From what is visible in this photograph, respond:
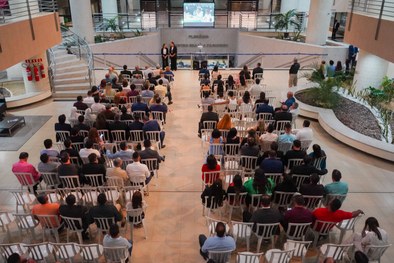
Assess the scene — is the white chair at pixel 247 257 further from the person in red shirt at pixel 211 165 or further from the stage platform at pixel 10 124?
the stage platform at pixel 10 124

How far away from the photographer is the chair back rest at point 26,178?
7.16m

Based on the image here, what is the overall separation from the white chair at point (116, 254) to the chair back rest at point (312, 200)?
3.17 m

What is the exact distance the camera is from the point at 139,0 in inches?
1176

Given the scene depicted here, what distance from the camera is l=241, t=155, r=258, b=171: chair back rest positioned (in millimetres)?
7748

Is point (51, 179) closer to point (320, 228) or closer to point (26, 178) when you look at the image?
point (26, 178)

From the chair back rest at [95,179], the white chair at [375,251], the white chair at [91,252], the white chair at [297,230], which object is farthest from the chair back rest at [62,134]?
the white chair at [375,251]

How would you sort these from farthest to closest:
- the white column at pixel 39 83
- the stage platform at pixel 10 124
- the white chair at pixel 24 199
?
the white column at pixel 39 83, the stage platform at pixel 10 124, the white chair at pixel 24 199

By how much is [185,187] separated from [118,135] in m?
2.19

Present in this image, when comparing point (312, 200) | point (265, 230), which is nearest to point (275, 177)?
point (312, 200)

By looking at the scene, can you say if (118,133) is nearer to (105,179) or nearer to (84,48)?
(105,179)

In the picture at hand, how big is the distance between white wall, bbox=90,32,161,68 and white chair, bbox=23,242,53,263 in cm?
1553

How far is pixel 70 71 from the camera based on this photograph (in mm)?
15797

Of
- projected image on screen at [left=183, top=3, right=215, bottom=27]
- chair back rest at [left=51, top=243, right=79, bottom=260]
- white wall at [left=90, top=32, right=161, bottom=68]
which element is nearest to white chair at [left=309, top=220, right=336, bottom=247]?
chair back rest at [left=51, top=243, right=79, bottom=260]

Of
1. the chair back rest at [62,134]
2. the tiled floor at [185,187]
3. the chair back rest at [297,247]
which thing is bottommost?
the tiled floor at [185,187]
